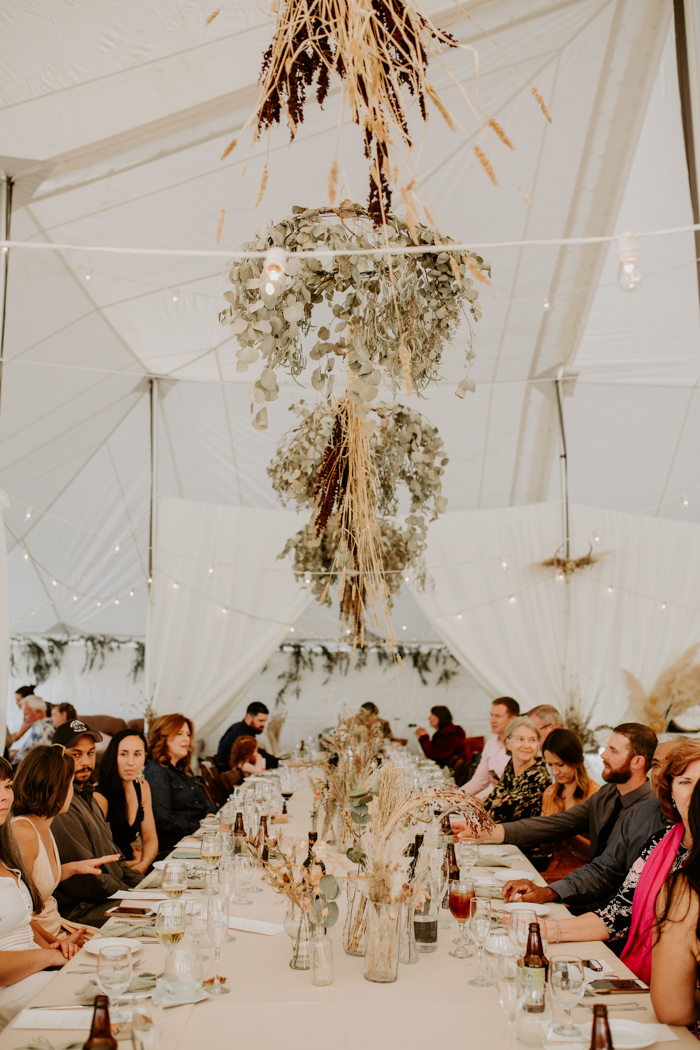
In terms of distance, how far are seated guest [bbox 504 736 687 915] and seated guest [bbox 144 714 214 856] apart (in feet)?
7.53

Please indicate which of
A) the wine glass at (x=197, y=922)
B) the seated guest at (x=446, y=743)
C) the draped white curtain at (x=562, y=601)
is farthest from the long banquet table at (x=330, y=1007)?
the seated guest at (x=446, y=743)

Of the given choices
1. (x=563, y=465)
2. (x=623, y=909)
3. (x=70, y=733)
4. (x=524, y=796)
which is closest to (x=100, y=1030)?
(x=623, y=909)

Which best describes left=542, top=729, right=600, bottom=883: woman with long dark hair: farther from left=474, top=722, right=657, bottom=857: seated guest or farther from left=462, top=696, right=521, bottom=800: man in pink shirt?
left=462, top=696, right=521, bottom=800: man in pink shirt

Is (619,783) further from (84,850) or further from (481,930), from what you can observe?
(84,850)

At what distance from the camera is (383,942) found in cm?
215

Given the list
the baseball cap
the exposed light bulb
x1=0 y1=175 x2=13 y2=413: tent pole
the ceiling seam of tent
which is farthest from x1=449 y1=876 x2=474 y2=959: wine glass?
the ceiling seam of tent

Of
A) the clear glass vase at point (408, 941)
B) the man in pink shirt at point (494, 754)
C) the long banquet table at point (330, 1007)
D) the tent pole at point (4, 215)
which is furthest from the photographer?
the man in pink shirt at point (494, 754)

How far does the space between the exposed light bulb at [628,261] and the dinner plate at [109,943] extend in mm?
2109

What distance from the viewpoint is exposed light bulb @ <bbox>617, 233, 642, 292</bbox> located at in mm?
2145

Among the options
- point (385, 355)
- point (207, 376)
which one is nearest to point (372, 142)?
point (385, 355)

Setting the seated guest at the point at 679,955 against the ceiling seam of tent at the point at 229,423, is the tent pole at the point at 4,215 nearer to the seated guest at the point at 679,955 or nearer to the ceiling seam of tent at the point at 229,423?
the ceiling seam of tent at the point at 229,423

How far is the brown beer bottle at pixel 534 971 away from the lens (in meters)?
1.68

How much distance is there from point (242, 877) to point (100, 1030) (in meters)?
1.57

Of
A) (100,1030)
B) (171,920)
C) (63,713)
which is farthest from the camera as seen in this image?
(63,713)
